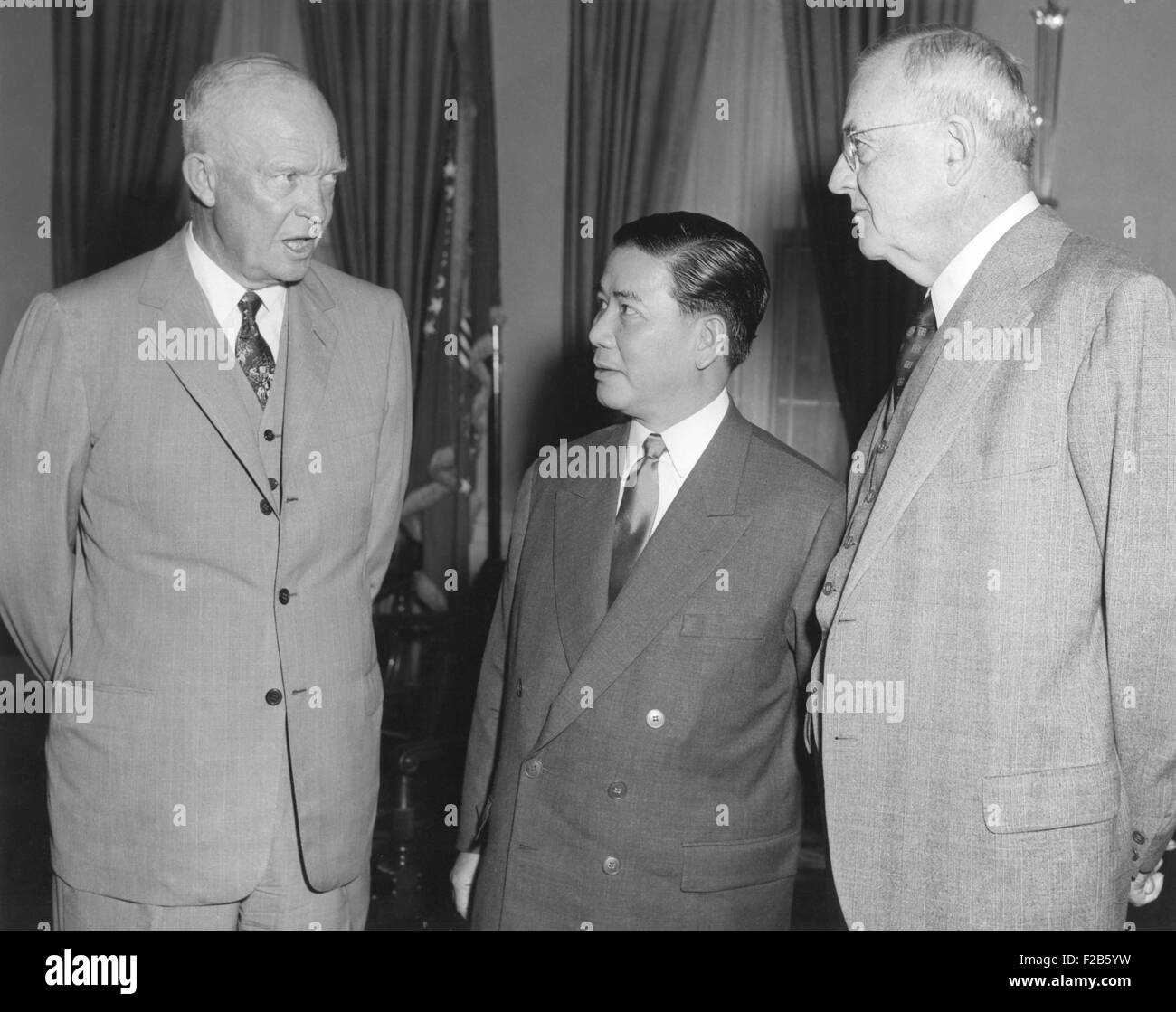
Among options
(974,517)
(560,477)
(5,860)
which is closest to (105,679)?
(560,477)

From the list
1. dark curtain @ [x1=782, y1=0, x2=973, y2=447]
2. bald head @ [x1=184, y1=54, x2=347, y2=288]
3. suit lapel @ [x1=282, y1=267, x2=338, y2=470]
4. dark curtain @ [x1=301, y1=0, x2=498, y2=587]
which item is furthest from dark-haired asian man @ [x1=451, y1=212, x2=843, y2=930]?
dark curtain @ [x1=301, y1=0, x2=498, y2=587]

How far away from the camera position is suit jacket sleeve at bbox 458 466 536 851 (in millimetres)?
2498

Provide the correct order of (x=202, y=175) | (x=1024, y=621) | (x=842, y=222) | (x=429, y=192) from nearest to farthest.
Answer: (x=1024, y=621)
(x=202, y=175)
(x=842, y=222)
(x=429, y=192)

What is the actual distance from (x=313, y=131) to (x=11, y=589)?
1.03 metres

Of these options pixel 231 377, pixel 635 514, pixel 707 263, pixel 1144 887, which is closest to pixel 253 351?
pixel 231 377

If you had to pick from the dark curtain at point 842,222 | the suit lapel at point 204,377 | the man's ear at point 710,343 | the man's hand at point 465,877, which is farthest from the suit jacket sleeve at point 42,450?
the dark curtain at point 842,222

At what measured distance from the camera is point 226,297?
2.31 meters

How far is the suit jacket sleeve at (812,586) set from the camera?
7.48 feet

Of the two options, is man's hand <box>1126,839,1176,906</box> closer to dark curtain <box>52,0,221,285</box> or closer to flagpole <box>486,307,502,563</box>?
flagpole <box>486,307,502,563</box>

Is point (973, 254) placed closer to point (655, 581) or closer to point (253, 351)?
point (655, 581)

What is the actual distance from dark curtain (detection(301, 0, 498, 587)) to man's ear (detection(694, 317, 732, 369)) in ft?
10.6

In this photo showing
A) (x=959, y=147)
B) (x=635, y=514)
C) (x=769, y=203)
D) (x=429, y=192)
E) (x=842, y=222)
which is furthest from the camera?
(x=429, y=192)

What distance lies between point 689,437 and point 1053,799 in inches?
36.8

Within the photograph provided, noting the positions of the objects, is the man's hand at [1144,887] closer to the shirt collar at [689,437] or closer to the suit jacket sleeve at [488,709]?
the shirt collar at [689,437]
